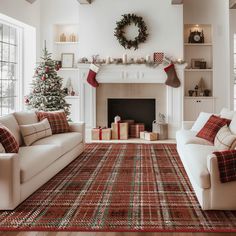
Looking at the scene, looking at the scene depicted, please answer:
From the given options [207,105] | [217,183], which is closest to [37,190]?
[217,183]

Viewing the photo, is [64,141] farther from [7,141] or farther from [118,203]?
[118,203]

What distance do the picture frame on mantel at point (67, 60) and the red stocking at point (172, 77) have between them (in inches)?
92.2

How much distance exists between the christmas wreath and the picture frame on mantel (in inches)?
51.3

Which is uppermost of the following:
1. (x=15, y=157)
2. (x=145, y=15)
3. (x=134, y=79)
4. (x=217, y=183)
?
(x=145, y=15)

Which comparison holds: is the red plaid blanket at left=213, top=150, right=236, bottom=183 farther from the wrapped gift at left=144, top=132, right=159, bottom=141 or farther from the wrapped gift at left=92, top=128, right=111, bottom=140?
the wrapped gift at left=92, top=128, right=111, bottom=140

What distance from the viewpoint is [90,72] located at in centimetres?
818

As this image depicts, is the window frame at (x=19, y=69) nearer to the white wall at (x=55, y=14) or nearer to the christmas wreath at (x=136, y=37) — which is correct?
the white wall at (x=55, y=14)

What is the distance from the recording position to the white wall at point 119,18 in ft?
26.6

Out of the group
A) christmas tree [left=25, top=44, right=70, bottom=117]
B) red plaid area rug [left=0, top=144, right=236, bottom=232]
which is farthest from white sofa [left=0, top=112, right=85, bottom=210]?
christmas tree [left=25, top=44, right=70, bottom=117]

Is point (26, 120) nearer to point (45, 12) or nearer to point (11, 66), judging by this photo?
point (11, 66)

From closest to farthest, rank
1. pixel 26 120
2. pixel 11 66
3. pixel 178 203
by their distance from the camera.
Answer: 1. pixel 178 203
2. pixel 26 120
3. pixel 11 66

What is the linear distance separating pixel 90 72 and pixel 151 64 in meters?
1.42

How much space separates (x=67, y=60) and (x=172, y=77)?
8.63 ft

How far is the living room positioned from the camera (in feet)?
14.0
